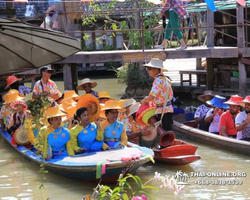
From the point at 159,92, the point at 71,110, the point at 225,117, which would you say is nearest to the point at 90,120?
the point at 71,110

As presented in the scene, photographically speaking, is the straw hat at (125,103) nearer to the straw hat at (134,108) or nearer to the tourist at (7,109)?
the straw hat at (134,108)

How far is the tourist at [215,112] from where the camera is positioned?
9.24 meters

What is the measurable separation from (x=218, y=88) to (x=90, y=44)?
37.3ft

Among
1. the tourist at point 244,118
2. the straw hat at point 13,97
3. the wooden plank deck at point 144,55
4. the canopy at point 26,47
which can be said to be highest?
the canopy at point 26,47

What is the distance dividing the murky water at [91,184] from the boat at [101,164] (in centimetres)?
29

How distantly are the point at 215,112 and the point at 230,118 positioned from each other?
51cm

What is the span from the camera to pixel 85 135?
730cm

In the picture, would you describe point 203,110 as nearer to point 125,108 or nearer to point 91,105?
point 125,108

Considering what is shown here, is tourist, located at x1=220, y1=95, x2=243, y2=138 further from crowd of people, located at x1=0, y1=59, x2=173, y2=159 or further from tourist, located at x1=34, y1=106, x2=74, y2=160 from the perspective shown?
tourist, located at x1=34, y1=106, x2=74, y2=160

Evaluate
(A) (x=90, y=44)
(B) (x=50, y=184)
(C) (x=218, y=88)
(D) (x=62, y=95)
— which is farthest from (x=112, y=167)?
(A) (x=90, y=44)

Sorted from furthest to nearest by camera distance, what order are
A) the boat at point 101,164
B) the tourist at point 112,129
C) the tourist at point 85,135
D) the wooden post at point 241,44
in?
the wooden post at point 241,44 → the tourist at point 112,129 → the tourist at point 85,135 → the boat at point 101,164

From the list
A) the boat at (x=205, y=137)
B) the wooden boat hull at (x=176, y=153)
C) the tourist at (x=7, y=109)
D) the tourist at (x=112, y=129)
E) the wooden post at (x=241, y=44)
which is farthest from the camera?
the wooden post at (x=241, y=44)

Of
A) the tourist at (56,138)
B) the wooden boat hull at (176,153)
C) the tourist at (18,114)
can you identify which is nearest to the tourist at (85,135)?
the tourist at (56,138)

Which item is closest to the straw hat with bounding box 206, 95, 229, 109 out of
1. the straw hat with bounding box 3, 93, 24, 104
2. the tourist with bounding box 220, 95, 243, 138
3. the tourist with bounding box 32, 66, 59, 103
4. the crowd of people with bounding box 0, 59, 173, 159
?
the tourist with bounding box 220, 95, 243, 138
